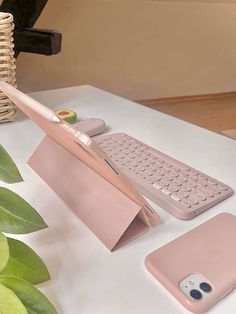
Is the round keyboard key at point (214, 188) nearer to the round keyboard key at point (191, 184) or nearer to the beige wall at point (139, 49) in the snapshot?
the round keyboard key at point (191, 184)

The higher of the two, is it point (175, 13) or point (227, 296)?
point (175, 13)

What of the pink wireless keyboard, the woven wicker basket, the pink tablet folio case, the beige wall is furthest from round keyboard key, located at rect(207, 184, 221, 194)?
the beige wall

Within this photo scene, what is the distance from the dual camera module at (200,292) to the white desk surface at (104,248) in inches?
0.6

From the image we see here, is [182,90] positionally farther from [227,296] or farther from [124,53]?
[227,296]

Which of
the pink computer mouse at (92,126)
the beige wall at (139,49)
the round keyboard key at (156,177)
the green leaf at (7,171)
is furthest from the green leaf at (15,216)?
the beige wall at (139,49)

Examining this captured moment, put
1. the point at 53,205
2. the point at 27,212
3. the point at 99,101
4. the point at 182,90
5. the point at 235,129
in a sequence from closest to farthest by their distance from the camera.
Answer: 1. the point at 27,212
2. the point at 53,205
3. the point at 99,101
4. the point at 235,129
5. the point at 182,90

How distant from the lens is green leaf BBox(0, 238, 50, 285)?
Result: 1.04 feet

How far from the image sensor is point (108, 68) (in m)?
2.49

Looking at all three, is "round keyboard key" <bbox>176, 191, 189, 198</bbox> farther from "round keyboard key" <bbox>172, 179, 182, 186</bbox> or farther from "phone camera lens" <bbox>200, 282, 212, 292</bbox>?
"phone camera lens" <bbox>200, 282, 212, 292</bbox>

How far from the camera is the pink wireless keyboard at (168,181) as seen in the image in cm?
49

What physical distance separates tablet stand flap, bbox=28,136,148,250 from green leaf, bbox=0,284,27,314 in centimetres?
16

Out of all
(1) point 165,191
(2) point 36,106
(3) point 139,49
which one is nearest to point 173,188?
(1) point 165,191

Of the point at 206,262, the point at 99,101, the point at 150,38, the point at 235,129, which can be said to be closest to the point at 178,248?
the point at 206,262

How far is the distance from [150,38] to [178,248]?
236 cm
